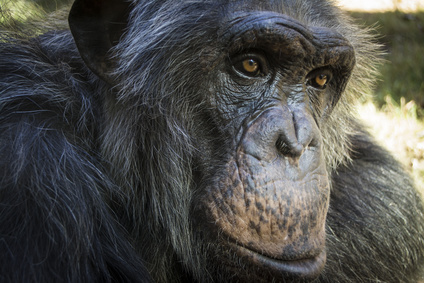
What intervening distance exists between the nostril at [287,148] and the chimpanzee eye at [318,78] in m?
0.66

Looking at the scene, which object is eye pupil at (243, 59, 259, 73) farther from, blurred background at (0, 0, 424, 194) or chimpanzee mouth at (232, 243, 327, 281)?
blurred background at (0, 0, 424, 194)

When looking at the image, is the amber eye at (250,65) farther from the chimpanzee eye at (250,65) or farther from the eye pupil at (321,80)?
the eye pupil at (321,80)

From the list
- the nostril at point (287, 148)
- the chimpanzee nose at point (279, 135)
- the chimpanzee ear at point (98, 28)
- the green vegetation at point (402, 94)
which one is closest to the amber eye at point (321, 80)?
the chimpanzee nose at point (279, 135)

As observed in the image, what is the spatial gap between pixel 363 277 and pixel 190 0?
2348mm

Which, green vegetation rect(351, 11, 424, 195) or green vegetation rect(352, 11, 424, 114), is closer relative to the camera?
green vegetation rect(351, 11, 424, 195)

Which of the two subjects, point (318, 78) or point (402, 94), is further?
point (402, 94)

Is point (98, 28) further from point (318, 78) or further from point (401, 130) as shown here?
point (401, 130)

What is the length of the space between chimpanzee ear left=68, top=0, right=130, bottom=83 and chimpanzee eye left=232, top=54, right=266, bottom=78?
76 cm

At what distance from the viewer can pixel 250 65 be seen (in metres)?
3.10

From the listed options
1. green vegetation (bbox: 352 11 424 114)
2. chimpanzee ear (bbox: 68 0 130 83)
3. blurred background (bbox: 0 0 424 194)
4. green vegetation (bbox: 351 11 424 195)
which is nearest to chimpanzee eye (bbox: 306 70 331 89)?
blurred background (bbox: 0 0 424 194)

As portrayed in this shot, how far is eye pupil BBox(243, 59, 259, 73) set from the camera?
3.09 m

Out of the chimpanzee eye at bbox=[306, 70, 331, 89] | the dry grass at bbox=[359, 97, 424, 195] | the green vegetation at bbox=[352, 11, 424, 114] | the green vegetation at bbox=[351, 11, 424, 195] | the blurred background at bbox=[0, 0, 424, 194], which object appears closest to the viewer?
the chimpanzee eye at bbox=[306, 70, 331, 89]

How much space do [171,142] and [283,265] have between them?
956 mm

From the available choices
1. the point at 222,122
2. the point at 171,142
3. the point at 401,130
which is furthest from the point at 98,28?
the point at 401,130
